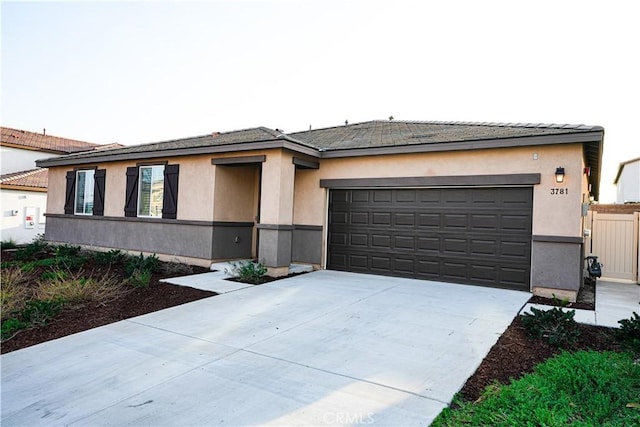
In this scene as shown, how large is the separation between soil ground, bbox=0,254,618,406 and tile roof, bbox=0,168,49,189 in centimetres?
1487

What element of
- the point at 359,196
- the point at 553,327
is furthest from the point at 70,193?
the point at 553,327

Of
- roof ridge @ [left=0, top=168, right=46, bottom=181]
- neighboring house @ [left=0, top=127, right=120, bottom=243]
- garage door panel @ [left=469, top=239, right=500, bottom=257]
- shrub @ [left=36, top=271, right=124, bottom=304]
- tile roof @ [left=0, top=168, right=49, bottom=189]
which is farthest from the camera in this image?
roof ridge @ [left=0, top=168, right=46, bottom=181]

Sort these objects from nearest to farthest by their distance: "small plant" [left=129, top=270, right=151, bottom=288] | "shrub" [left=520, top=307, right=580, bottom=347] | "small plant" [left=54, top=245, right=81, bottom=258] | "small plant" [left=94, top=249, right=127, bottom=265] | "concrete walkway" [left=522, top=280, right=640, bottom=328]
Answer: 1. "shrub" [left=520, top=307, right=580, bottom=347]
2. "concrete walkway" [left=522, top=280, right=640, bottom=328]
3. "small plant" [left=129, top=270, right=151, bottom=288]
4. "small plant" [left=94, top=249, right=127, bottom=265]
5. "small plant" [left=54, top=245, right=81, bottom=258]

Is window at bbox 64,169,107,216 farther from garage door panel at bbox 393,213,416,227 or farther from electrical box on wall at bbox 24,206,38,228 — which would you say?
garage door panel at bbox 393,213,416,227

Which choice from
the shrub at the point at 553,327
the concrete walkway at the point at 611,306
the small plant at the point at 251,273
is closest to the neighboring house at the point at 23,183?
the small plant at the point at 251,273

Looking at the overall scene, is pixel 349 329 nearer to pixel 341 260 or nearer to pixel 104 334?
pixel 104 334

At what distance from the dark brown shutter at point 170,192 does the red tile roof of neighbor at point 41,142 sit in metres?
12.2

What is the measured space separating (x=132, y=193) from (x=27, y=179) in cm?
1100

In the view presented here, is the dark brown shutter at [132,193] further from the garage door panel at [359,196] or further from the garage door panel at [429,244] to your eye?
the garage door panel at [429,244]

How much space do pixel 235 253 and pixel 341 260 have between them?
3.03 m

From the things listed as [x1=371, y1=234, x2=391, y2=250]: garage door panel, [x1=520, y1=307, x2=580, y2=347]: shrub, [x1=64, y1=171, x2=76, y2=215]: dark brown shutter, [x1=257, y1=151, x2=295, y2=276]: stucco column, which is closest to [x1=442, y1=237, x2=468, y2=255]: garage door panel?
[x1=371, y1=234, x2=391, y2=250]: garage door panel

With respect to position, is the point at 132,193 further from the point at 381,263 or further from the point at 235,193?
the point at 381,263

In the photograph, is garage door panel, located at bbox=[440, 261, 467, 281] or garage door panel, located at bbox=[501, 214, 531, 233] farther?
garage door panel, located at bbox=[440, 261, 467, 281]

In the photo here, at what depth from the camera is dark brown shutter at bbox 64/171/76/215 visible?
13734 mm
